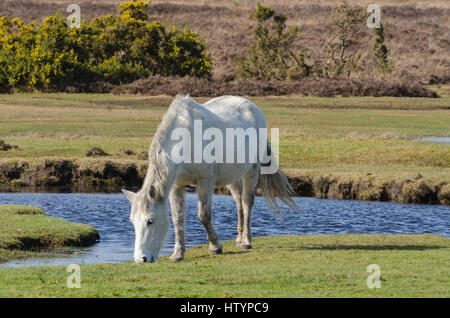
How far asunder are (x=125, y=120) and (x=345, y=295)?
1519 inches

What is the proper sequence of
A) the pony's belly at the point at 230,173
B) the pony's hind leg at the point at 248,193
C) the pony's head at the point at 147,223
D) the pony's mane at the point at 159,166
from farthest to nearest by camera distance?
the pony's hind leg at the point at 248,193
the pony's belly at the point at 230,173
the pony's mane at the point at 159,166
the pony's head at the point at 147,223

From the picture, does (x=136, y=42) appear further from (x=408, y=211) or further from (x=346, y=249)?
(x=346, y=249)

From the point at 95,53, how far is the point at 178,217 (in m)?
57.3

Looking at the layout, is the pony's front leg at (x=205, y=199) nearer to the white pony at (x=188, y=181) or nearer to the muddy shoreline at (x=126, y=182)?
the white pony at (x=188, y=181)

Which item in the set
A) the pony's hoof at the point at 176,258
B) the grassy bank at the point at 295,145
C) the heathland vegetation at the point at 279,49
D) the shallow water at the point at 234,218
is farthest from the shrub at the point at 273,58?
the pony's hoof at the point at 176,258

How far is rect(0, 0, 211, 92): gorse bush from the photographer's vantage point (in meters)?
63.5

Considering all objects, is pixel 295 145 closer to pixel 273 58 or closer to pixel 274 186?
pixel 274 186

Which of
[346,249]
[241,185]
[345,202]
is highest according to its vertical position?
[241,185]

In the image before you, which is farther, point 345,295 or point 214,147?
point 214,147

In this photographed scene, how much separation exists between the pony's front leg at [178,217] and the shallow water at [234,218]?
9.28 feet

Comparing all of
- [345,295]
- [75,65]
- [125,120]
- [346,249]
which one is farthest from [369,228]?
[75,65]

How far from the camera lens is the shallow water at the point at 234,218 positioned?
18.9m

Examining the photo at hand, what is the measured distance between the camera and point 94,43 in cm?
Result: 6881

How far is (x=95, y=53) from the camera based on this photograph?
69000mm
